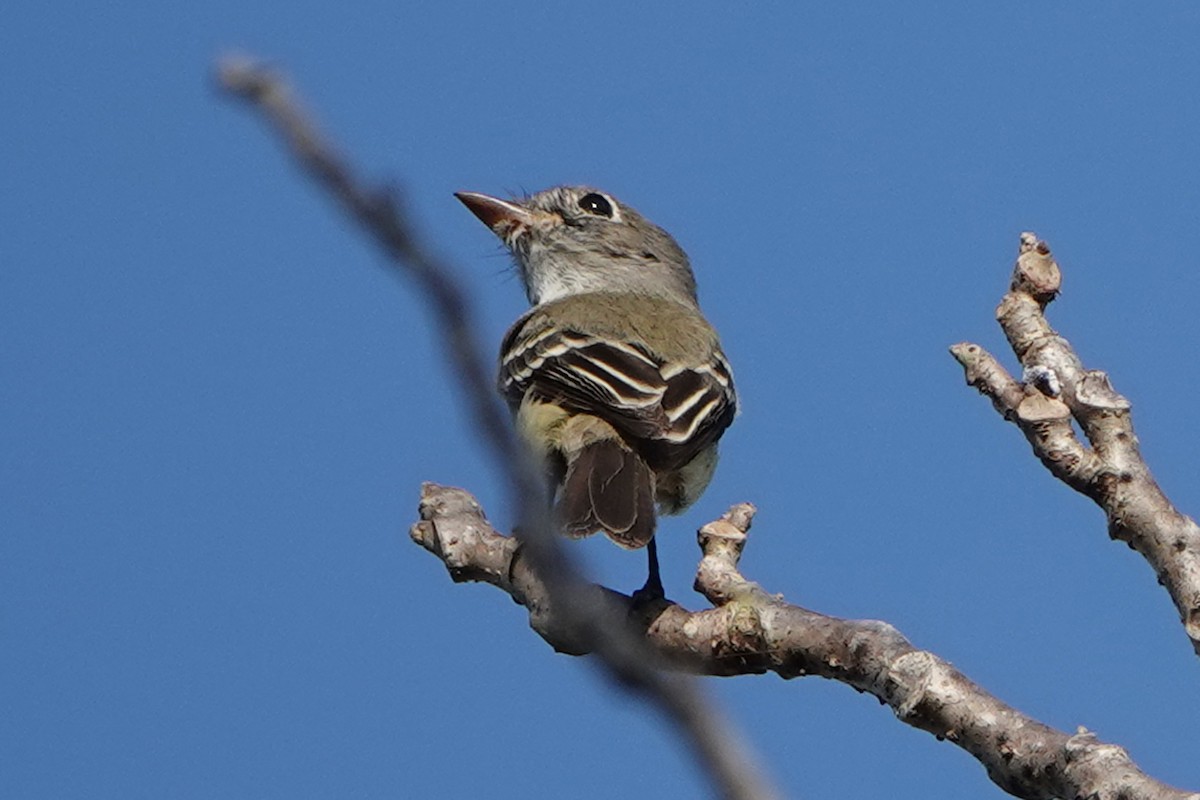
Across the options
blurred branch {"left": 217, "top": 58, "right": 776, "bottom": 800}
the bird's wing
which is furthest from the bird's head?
blurred branch {"left": 217, "top": 58, "right": 776, "bottom": 800}

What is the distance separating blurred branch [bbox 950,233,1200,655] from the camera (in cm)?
435

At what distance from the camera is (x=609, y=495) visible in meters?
6.21

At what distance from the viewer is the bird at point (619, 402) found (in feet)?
20.5

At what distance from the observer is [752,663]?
4.81 metres

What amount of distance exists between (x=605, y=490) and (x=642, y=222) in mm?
4559

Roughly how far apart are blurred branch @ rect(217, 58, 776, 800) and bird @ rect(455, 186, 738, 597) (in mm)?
4626

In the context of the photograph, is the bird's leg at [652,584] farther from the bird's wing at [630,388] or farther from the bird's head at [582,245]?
the bird's head at [582,245]

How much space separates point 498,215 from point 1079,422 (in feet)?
19.6

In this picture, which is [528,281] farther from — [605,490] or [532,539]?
[532,539]

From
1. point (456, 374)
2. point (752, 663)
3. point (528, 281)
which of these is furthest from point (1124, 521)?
point (528, 281)

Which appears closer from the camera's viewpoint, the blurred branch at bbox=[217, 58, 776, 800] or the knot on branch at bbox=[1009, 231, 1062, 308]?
the blurred branch at bbox=[217, 58, 776, 800]

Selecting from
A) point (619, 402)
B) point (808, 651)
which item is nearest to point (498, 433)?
point (808, 651)

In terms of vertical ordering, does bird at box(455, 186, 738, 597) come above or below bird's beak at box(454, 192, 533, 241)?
below

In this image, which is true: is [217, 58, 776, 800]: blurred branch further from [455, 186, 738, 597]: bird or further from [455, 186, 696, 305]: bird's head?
[455, 186, 696, 305]: bird's head
